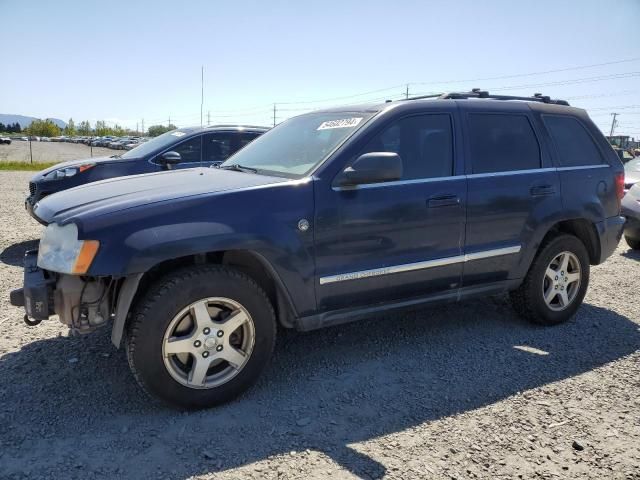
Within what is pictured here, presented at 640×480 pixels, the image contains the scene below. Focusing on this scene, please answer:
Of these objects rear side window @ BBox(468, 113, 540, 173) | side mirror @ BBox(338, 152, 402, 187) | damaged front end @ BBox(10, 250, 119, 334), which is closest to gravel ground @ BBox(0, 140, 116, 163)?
damaged front end @ BBox(10, 250, 119, 334)

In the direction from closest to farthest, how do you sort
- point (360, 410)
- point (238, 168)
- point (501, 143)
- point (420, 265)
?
1. point (360, 410)
2. point (420, 265)
3. point (238, 168)
4. point (501, 143)

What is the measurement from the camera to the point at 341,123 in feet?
12.1

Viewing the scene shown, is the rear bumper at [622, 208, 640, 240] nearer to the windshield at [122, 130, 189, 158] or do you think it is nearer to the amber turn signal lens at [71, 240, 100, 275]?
the windshield at [122, 130, 189, 158]

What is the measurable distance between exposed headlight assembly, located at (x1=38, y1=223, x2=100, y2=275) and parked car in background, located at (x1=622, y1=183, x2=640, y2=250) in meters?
7.34

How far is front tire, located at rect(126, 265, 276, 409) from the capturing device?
2.78 metres

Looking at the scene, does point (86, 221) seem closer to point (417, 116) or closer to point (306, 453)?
point (306, 453)

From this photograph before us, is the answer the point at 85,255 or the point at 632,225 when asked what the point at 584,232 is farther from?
the point at 85,255

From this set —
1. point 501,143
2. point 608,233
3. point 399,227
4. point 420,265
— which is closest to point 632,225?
point 608,233

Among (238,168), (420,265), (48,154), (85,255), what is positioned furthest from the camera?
(48,154)

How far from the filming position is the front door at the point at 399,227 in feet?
10.6

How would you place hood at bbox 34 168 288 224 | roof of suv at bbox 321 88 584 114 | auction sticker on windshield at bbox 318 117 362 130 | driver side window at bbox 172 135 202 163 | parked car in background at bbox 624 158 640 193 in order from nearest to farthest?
hood at bbox 34 168 288 224 → auction sticker on windshield at bbox 318 117 362 130 → roof of suv at bbox 321 88 584 114 → driver side window at bbox 172 135 202 163 → parked car in background at bbox 624 158 640 193

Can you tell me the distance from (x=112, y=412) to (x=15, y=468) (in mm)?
582

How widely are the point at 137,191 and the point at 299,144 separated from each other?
4.09ft

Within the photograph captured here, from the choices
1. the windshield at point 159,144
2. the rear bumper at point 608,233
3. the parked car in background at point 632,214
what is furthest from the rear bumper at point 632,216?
the windshield at point 159,144
